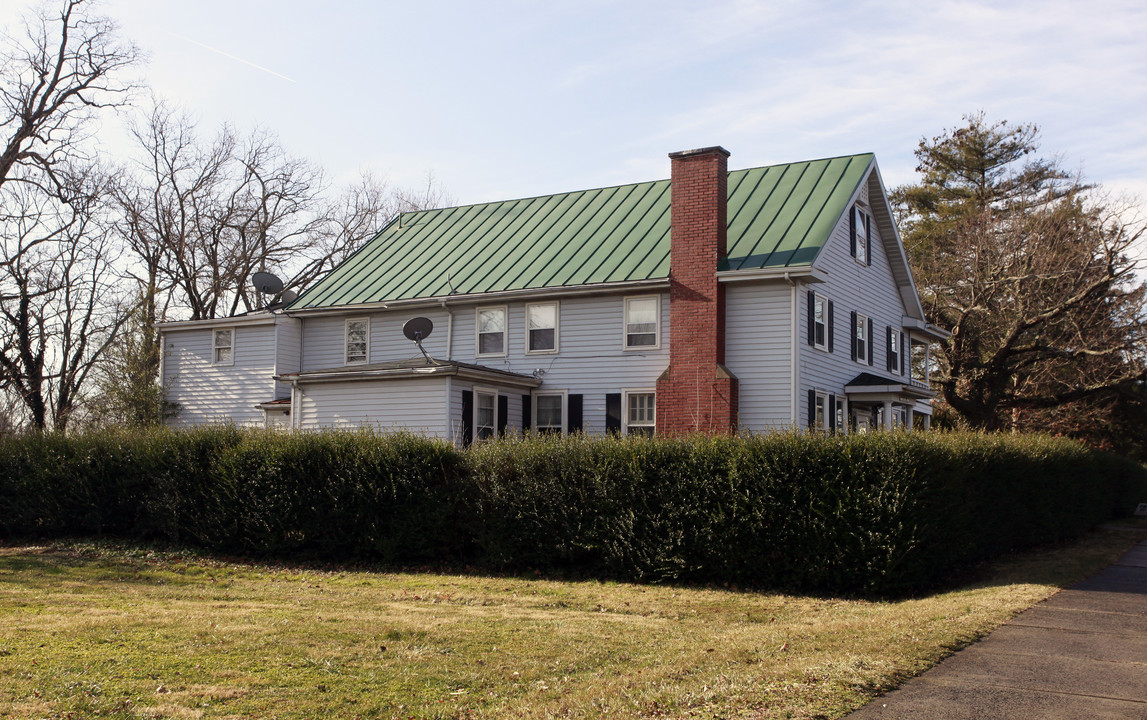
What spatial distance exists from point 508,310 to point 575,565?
1073 cm

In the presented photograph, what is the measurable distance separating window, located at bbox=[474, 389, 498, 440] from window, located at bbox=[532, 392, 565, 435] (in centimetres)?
132

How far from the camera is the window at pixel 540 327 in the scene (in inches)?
975

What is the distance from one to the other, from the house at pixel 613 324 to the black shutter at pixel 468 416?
5 centimetres

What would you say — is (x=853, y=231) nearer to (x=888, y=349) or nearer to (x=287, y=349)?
(x=888, y=349)

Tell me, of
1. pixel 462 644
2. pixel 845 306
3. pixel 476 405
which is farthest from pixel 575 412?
pixel 462 644

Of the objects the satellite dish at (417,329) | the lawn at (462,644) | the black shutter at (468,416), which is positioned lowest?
the lawn at (462,644)

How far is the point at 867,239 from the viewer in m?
26.8

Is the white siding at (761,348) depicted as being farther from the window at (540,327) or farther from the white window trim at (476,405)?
the white window trim at (476,405)

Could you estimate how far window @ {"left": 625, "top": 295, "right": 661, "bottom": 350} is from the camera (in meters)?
23.3

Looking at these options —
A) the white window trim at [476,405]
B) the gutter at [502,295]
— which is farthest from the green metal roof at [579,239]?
the white window trim at [476,405]

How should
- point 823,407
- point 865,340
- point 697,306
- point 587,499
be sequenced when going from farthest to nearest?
point 865,340 < point 823,407 < point 697,306 < point 587,499

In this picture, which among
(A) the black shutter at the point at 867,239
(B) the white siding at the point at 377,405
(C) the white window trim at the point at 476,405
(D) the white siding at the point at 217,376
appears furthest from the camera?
(D) the white siding at the point at 217,376

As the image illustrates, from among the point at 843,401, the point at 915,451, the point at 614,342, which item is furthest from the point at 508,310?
the point at 915,451

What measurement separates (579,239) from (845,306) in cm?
697
